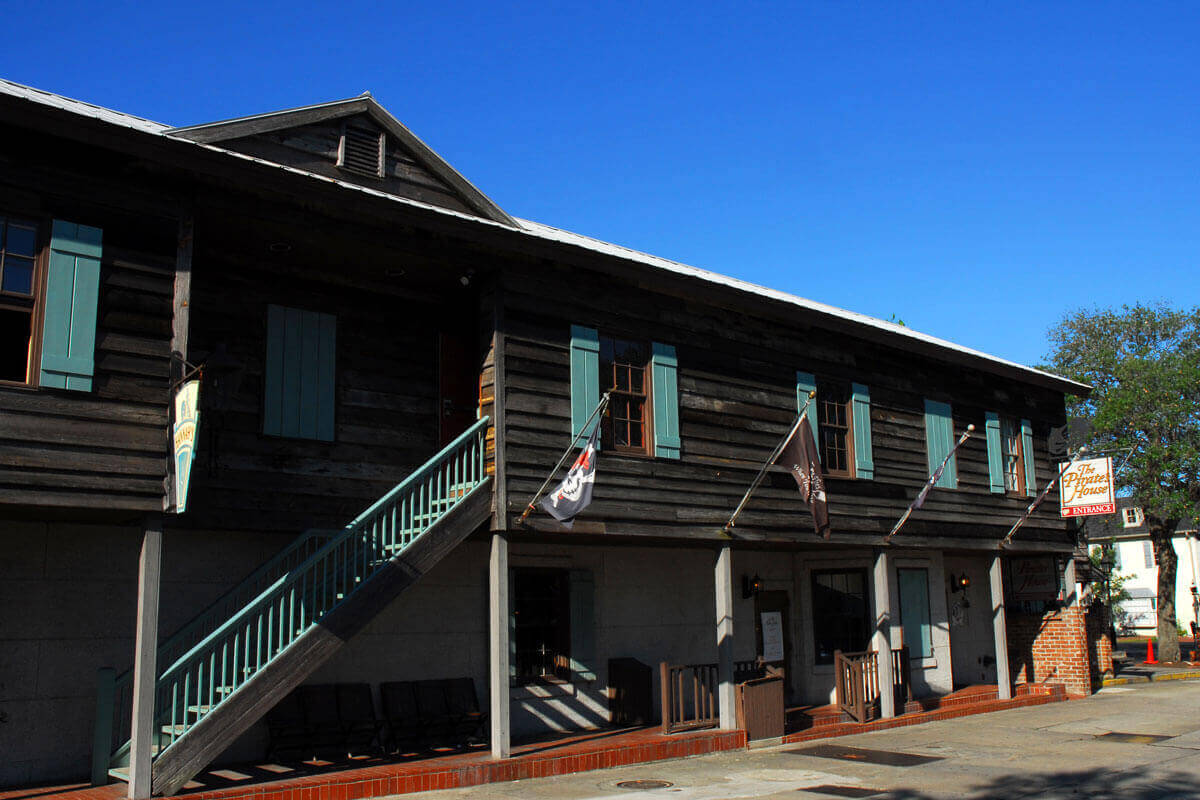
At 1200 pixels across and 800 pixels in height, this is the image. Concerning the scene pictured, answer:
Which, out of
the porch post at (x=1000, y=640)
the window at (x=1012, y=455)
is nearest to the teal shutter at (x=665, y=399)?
the porch post at (x=1000, y=640)

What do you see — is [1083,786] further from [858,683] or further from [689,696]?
[689,696]

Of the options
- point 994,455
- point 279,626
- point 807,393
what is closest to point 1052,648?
point 994,455

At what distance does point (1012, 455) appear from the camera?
66.4 ft

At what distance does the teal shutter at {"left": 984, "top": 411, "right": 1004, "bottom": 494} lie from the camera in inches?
758

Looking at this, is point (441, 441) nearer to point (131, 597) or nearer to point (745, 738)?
point (131, 597)

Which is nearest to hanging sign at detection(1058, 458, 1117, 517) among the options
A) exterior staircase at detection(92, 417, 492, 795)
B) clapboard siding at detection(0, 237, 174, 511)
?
exterior staircase at detection(92, 417, 492, 795)

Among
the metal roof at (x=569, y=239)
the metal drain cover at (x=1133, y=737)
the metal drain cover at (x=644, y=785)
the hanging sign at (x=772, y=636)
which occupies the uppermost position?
the metal roof at (x=569, y=239)

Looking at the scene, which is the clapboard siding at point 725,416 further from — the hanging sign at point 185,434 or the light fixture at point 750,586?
the hanging sign at point 185,434

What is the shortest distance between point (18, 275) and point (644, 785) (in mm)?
7740

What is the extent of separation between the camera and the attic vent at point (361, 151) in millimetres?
11945

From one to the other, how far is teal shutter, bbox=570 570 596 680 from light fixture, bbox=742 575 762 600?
3.40m

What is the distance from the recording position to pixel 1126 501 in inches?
2149

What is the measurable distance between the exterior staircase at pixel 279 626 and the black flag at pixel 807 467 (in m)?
4.57

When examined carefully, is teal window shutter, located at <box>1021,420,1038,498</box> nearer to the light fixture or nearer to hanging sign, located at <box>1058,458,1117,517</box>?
hanging sign, located at <box>1058,458,1117,517</box>
